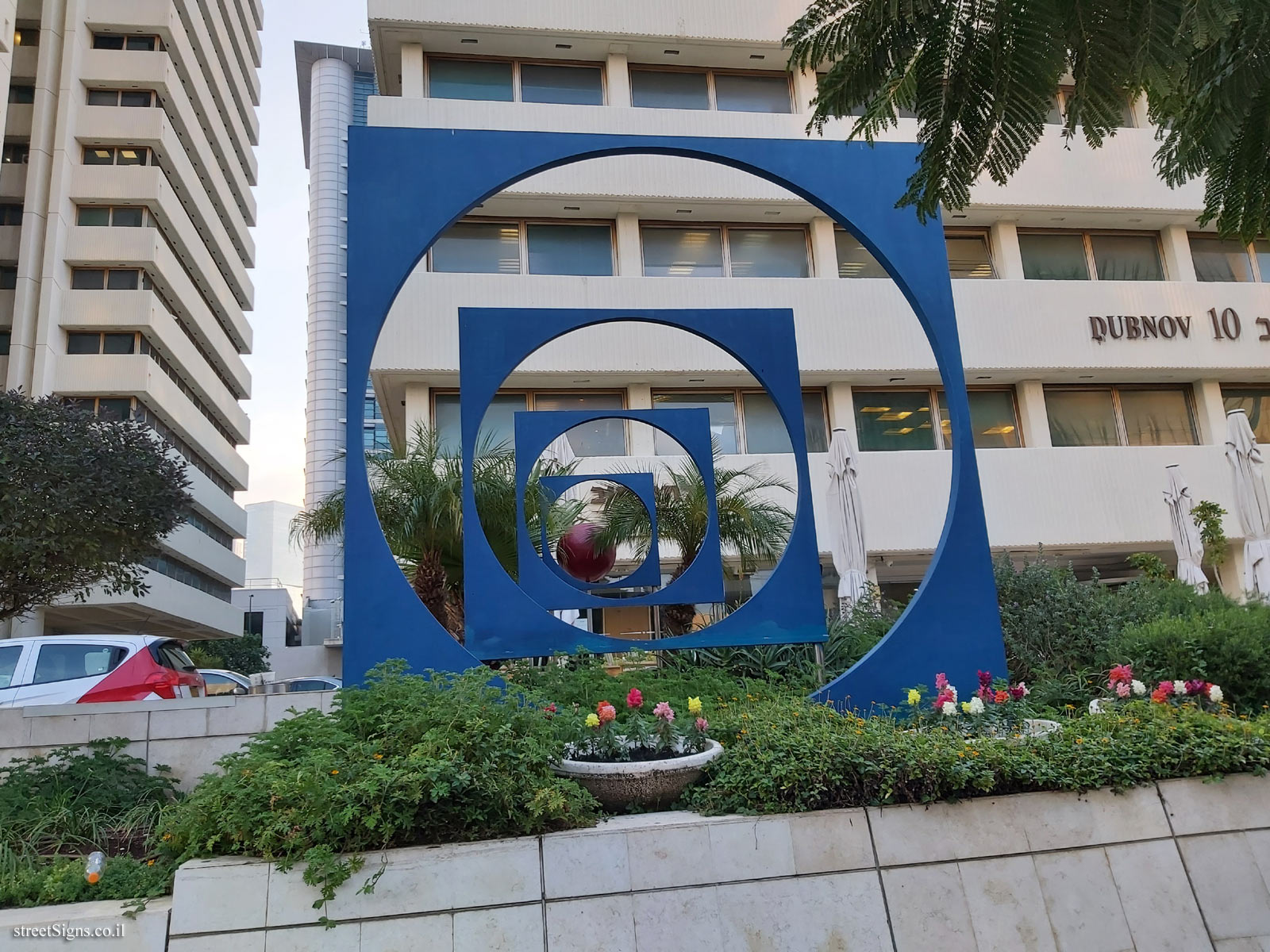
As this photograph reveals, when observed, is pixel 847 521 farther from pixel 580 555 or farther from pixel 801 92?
pixel 801 92

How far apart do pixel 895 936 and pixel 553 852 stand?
5.75ft

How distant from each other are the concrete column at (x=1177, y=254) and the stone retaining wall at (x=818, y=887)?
2043cm

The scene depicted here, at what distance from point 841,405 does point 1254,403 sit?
10.2 m

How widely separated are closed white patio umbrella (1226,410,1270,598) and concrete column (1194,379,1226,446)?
854cm

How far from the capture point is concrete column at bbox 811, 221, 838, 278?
827 inches

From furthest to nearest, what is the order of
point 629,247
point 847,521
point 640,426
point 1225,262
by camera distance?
point 1225,262 < point 629,247 < point 640,426 < point 847,521

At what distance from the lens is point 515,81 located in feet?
68.0

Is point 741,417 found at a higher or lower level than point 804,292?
lower

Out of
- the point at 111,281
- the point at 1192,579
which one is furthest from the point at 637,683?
the point at 111,281

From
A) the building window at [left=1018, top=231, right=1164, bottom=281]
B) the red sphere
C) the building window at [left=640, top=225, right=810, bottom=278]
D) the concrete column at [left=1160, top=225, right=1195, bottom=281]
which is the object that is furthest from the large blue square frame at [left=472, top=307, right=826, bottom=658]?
the concrete column at [left=1160, top=225, right=1195, bottom=281]

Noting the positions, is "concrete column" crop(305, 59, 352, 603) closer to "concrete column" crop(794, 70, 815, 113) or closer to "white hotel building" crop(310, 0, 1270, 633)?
"white hotel building" crop(310, 0, 1270, 633)

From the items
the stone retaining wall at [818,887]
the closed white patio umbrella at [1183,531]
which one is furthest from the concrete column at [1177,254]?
the stone retaining wall at [818,887]

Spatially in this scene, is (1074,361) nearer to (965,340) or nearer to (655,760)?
(965,340)

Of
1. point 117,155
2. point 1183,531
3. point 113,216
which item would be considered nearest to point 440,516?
point 1183,531
